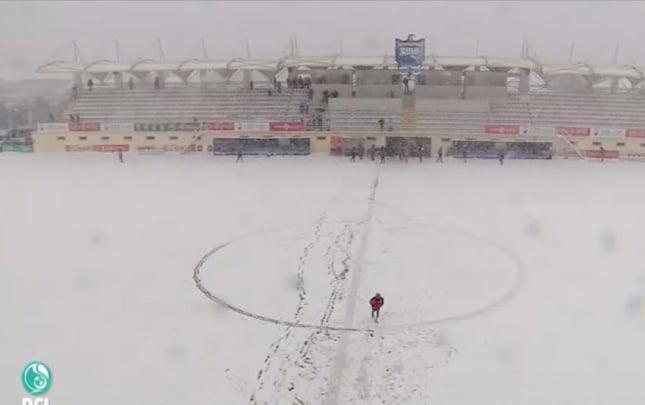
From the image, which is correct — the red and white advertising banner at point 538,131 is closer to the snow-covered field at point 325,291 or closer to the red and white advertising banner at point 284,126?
the snow-covered field at point 325,291

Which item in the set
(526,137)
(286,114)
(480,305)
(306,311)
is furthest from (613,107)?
(306,311)

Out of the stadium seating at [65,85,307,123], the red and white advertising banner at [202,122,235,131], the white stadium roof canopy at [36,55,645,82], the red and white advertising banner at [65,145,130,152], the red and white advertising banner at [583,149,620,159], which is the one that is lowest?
the red and white advertising banner at [583,149,620,159]

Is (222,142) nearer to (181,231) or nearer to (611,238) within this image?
(181,231)

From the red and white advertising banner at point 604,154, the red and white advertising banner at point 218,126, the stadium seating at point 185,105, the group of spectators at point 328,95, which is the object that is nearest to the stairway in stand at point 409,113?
the group of spectators at point 328,95

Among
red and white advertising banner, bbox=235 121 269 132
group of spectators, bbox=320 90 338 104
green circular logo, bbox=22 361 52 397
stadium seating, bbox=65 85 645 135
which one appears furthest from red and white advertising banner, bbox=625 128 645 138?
green circular logo, bbox=22 361 52 397

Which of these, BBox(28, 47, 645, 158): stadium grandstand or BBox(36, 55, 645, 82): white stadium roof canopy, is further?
BBox(36, 55, 645, 82): white stadium roof canopy

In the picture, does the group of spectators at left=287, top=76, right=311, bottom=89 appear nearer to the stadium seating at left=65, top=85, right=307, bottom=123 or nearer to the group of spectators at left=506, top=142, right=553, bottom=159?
the stadium seating at left=65, top=85, right=307, bottom=123
